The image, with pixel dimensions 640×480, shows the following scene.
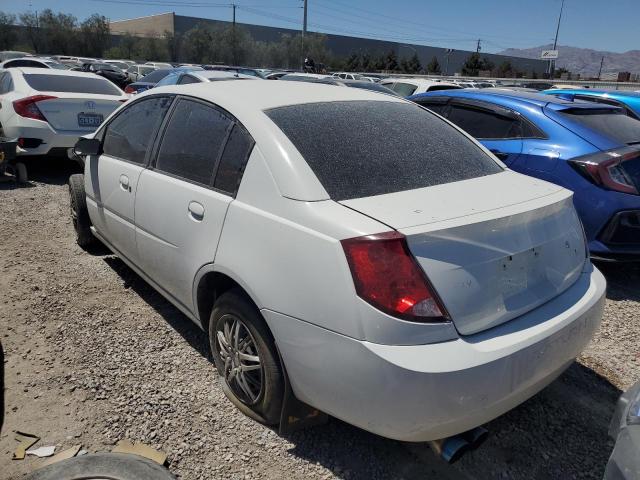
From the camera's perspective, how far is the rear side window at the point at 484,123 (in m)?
4.90

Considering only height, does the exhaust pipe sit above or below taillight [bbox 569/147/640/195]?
below

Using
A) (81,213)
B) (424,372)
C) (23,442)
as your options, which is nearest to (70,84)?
(81,213)

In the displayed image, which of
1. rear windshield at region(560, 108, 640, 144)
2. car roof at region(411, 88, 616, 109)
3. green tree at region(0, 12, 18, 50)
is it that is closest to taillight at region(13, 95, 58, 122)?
car roof at region(411, 88, 616, 109)

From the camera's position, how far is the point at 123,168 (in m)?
3.52

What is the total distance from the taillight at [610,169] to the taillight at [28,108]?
6.75 meters

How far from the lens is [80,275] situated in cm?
427

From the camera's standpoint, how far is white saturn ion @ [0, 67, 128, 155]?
691 cm

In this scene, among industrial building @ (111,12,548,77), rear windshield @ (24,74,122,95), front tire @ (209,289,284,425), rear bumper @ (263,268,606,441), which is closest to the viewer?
rear bumper @ (263,268,606,441)

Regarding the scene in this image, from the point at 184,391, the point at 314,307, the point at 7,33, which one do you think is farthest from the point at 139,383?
the point at 7,33

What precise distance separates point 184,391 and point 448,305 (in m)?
1.66

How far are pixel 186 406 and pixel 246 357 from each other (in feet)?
1.73

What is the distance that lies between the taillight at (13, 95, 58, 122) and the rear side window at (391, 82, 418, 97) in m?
8.43

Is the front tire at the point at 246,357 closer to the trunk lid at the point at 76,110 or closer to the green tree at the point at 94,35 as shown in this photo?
the trunk lid at the point at 76,110

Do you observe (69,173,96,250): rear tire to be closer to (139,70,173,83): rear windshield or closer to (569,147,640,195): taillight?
(569,147,640,195): taillight
